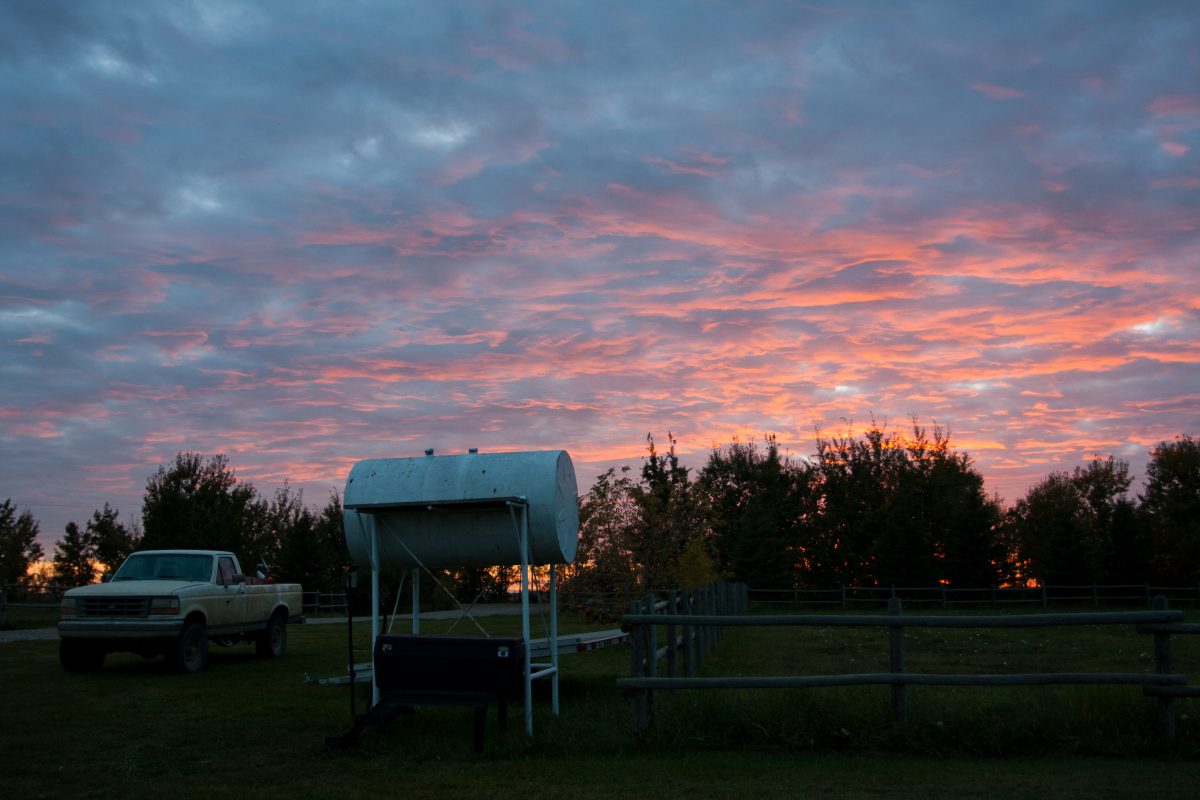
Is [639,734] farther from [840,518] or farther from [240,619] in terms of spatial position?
[840,518]

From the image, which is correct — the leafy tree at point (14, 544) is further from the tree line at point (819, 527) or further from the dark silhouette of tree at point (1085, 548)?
the dark silhouette of tree at point (1085, 548)

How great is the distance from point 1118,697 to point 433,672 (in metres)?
6.72

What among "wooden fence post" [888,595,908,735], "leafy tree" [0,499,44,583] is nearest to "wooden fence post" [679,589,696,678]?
"wooden fence post" [888,595,908,735]

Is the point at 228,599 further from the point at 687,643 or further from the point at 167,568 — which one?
the point at 687,643

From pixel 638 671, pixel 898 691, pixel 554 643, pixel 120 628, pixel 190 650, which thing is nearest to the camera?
pixel 898 691

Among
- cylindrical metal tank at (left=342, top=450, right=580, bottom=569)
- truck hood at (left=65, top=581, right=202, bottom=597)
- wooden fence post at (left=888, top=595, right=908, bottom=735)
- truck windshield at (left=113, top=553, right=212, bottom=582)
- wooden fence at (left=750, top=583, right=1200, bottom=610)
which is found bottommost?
wooden fence at (left=750, top=583, right=1200, bottom=610)

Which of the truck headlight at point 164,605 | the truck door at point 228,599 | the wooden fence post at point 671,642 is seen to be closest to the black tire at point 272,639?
the truck door at point 228,599

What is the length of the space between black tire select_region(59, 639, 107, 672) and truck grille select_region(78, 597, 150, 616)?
26.8 inches

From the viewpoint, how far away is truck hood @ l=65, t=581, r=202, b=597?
17.1 meters

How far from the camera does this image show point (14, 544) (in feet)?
234

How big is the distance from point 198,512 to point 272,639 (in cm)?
3168

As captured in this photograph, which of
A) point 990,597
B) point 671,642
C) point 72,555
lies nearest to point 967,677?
point 671,642

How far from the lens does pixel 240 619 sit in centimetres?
1906

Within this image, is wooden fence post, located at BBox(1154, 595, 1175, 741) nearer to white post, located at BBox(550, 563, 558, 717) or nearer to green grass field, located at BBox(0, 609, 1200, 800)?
green grass field, located at BBox(0, 609, 1200, 800)
